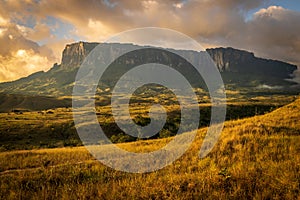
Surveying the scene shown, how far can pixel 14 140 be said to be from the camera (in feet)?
187

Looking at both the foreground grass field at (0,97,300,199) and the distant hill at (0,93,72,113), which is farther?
the distant hill at (0,93,72,113)

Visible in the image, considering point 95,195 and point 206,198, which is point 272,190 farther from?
point 95,195

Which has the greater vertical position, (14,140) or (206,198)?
(206,198)

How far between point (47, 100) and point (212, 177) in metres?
208

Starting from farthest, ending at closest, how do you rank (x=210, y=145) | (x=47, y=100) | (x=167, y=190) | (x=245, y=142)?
(x=47, y=100), (x=210, y=145), (x=245, y=142), (x=167, y=190)

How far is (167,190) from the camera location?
6.22 m

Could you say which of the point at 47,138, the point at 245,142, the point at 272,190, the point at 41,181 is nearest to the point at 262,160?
the point at 245,142

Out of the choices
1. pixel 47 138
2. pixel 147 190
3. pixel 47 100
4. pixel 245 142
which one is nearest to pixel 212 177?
pixel 147 190

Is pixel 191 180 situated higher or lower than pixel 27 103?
lower

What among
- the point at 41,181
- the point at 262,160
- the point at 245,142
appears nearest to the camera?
the point at 41,181

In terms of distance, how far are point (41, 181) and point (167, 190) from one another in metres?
4.54

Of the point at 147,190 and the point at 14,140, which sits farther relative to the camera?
the point at 14,140

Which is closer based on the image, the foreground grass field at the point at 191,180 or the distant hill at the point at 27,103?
the foreground grass field at the point at 191,180

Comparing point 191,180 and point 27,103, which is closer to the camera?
point 191,180
